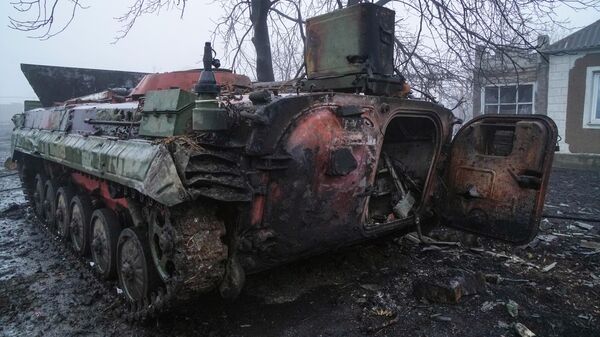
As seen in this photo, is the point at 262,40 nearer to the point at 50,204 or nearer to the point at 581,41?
the point at 50,204

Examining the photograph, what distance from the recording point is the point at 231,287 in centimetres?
341

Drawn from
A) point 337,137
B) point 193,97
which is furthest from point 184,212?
point 337,137

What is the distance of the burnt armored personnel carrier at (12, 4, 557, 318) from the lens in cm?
324

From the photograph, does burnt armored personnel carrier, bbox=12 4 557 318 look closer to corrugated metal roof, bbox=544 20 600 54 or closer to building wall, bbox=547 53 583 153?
corrugated metal roof, bbox=544 20 600 54

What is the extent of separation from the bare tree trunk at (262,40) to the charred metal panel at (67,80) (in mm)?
2678

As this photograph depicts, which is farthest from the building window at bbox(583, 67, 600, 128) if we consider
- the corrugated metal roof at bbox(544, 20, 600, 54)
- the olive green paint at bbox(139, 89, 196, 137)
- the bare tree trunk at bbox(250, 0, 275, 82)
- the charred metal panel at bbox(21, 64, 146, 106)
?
the olive green paint at bbox(139, 89, 196, 137)

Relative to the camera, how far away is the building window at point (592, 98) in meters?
13.1

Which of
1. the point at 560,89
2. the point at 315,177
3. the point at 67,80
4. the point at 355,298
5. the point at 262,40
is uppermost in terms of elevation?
the point at 262,40

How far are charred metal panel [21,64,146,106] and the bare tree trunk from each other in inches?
105

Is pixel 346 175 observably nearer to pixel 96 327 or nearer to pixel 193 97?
pixel 193 97

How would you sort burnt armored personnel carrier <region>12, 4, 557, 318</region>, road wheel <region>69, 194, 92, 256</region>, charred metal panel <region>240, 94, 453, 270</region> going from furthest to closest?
road wheel <region>69, 194, 92, 256</region>
charred metal panel <region>240, 94, 453, 270</region>
burnt armored personnel carrier <region>12, 4, 557, 318</region>

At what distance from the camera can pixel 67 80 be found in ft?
28.2

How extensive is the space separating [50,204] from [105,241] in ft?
8.61

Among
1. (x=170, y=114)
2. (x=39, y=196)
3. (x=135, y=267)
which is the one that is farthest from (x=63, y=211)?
(x=170, y=114)
